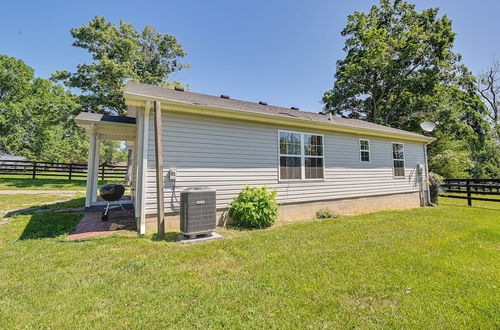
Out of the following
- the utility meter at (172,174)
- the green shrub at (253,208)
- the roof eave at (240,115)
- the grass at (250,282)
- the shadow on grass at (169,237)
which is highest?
the roof eave at (240,115)

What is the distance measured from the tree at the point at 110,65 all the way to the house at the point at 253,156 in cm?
1108

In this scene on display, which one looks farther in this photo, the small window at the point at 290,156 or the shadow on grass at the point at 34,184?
the shadow on grass at the point at 34,184

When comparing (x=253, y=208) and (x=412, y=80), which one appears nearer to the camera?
(x=253, y=208)

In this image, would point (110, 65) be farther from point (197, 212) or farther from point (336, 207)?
point (336, 207)

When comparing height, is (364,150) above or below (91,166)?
above

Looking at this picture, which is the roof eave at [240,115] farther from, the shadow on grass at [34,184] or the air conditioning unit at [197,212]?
the shadow on grass at [34,184]

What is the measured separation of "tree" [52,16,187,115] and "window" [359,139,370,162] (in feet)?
53.9

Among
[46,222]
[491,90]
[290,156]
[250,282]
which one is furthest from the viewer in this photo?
[491,90]

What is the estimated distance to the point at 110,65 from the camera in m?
15.9

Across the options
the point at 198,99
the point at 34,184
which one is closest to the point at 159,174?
the point at 198,99

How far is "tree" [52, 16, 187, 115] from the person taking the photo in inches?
659

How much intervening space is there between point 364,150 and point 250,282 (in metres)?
7.56

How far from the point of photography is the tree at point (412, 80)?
18.8 m

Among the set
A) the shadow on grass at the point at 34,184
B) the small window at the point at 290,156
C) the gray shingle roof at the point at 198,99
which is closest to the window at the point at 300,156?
the small window at the point at 290,156
